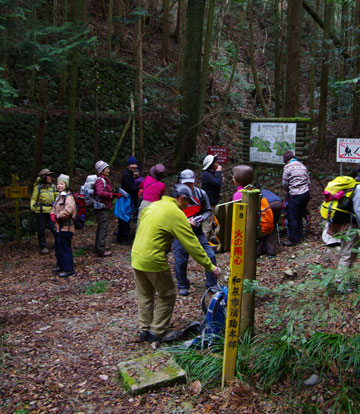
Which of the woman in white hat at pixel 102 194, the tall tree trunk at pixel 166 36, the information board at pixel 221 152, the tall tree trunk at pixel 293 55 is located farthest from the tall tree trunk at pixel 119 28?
the woman in white hat at pixel 102 194

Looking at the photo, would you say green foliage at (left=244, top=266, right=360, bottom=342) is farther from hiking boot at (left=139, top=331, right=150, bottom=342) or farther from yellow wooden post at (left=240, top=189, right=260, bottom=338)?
hiking boot at (left=139, top=331, right=150, bottom=342)

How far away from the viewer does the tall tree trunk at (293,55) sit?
1130 cm

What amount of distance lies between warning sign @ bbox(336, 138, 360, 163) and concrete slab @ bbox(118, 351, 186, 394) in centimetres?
589

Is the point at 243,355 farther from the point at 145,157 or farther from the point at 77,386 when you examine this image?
the point at 145,157

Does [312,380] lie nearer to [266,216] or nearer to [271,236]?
[266,216]

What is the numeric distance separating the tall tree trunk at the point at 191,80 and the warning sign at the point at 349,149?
6290 millimetres

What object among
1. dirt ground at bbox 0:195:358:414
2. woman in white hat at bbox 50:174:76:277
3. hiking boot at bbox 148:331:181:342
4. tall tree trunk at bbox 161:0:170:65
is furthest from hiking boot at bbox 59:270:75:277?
tall tree trunk at bbox 161:0:170:65

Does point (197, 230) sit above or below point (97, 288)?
above

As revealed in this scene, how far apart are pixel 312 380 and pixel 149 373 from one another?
5.11 feet

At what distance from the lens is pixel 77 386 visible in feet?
13.5

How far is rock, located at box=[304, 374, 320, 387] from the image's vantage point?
11.8 ft

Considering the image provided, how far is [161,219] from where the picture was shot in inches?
175

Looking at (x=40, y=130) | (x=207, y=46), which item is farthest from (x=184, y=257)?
(x=207, y=46)

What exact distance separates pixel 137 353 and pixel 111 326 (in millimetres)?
924
